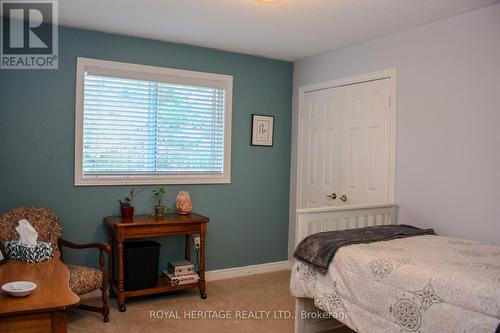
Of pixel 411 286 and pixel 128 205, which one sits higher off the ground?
pixel 128 205

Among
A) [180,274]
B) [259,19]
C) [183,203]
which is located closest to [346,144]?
[259,19]

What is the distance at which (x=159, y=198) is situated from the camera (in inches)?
152

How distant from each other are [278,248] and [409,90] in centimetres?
226

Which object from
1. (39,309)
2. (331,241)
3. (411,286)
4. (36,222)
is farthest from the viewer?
(36,222)

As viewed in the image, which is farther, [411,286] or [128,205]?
[128,205]

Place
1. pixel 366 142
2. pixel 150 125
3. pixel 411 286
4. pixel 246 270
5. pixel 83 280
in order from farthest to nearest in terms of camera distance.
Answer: pixel 246 270, pixel 150 125, pixel 366 142, pixel 83 280, pixel 411 286

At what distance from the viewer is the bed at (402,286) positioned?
183 centimetres

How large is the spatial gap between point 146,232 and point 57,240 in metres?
0.68

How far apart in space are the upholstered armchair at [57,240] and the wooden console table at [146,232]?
0.20 metres

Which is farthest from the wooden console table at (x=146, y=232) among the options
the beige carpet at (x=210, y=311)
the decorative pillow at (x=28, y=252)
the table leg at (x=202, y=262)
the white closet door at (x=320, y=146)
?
the white closet door at (x=320, y=146)

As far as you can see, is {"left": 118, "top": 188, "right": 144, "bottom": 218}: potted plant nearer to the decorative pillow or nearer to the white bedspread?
the decorative pillow

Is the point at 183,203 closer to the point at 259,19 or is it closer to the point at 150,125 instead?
the point at 150,125

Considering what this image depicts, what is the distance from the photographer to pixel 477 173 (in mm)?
2820

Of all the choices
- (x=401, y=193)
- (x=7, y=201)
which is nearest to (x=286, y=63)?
(x=401, y=193)
